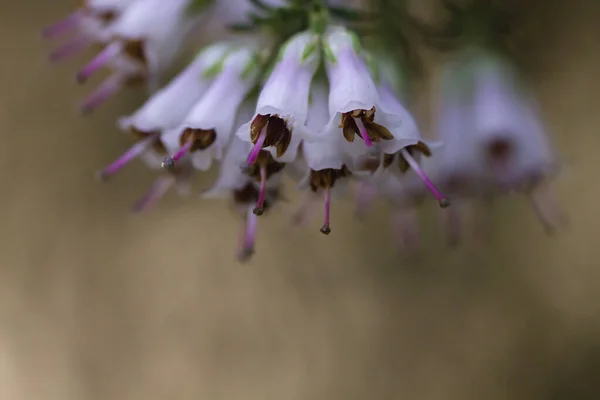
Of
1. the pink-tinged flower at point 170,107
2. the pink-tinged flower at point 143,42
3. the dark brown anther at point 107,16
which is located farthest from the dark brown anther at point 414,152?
the dark brown anther at point 107,16

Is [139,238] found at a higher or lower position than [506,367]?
higher

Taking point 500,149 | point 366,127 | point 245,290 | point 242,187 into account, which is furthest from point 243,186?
point 245,290

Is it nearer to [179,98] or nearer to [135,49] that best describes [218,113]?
[179,98]

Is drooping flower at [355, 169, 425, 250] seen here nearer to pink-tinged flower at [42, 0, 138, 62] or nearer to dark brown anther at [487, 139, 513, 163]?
dark brown anther at [487, 139, 513, 163]

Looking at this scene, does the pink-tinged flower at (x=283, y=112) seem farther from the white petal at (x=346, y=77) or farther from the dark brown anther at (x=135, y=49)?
the dark brown anther at (x=135, y=49)

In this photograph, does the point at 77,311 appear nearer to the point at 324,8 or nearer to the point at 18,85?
the point at 18,85

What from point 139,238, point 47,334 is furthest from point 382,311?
point 47,334

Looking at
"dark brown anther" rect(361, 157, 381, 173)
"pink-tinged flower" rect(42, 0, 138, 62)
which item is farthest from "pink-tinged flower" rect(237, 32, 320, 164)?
"pink-tinged flower" rect(42, 0, 138, 62)
